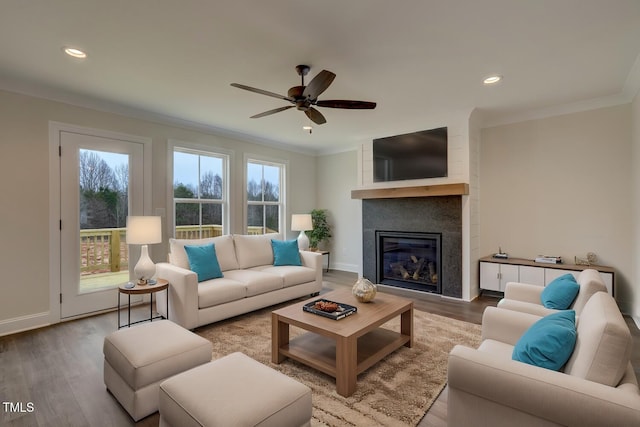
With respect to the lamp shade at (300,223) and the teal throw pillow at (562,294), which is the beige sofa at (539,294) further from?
the lamp shade at (300,223)

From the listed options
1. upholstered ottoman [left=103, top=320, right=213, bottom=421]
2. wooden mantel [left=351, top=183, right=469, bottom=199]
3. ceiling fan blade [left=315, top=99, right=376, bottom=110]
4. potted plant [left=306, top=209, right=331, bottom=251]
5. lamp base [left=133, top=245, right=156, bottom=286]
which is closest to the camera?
upholstered ottoman [left=103, top=320, right=213, bottom=421]

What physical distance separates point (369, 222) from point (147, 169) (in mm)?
3489

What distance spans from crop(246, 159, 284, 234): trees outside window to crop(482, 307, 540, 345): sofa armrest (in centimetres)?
420

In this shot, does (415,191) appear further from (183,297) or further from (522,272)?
(183,297)

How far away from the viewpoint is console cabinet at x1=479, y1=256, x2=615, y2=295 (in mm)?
3654

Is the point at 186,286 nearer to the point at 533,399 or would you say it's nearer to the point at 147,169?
the point at 147,169

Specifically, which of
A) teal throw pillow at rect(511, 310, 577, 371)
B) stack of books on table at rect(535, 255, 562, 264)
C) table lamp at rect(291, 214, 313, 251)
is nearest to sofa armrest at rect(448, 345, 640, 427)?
teal throw pillow at rect(511, 310, 577, 371)

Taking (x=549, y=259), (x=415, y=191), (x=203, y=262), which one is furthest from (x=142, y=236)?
(x=549, y=259)

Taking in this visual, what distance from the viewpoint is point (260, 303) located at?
144 inches

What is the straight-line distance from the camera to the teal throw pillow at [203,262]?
137 inches

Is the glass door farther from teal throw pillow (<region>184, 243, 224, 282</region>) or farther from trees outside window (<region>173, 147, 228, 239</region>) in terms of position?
teal throw pillow (<region>184, 243, 224, 282</region>)

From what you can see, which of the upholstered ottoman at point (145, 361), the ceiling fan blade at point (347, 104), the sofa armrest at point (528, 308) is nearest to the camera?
the upholstered ottoman at point (145, 361)

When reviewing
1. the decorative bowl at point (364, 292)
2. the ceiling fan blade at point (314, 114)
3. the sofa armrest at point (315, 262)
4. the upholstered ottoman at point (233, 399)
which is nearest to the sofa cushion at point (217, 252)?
the sofa armrest at point (315, 262)

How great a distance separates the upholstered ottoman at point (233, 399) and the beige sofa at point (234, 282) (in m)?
1.63
